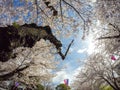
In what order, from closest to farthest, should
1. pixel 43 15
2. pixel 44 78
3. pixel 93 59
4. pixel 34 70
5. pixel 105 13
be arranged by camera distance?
1. pixel 43 15
2. pixel 105 13
3. pixel 34 70
4. pixel 44 78
5. pixel 93 59

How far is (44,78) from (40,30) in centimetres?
1588

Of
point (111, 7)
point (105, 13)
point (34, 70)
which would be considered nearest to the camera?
point (111, 7)

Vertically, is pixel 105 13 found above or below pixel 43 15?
below

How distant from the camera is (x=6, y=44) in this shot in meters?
5.12

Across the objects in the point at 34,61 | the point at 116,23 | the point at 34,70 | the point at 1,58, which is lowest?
the point at 34,70

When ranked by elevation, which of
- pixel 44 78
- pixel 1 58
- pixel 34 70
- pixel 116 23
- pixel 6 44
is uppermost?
pixel 6 44

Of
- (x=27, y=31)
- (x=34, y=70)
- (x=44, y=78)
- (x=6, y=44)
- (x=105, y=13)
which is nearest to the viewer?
(x=6, y=44)

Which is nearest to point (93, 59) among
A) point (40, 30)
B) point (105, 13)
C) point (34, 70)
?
point (34, 70)

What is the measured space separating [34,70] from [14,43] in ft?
44.2

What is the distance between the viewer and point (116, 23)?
1576 centimetres

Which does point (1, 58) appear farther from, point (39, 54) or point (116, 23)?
point (39, 54)

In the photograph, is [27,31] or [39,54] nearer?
[27,31]

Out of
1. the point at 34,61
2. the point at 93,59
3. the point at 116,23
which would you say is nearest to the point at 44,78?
the point at 34,61

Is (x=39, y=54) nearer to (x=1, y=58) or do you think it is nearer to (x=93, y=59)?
(x=1, y=58)
